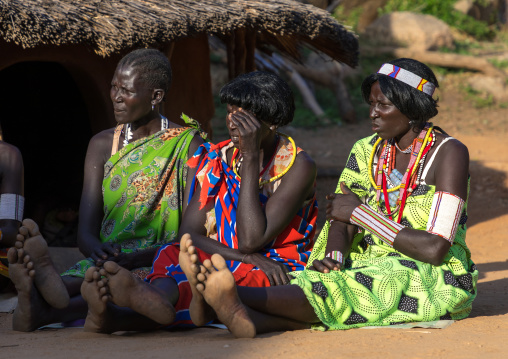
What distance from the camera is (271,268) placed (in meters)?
3.59

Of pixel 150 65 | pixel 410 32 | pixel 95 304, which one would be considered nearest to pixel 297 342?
pixel 95 304

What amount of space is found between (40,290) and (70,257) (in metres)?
2.04

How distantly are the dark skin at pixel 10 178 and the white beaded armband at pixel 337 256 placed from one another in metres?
1.89

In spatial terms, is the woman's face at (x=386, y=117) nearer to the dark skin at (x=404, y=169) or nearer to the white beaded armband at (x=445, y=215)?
the dark skin at (x=404, y=169)

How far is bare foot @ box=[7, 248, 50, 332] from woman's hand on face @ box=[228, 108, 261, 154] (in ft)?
3.92

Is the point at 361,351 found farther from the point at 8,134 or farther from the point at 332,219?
the point at 8,134

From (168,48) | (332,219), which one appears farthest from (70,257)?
(332,219)

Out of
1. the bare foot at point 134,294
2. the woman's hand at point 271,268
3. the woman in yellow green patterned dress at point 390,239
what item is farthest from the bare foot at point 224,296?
the woman's hand at point 271,268

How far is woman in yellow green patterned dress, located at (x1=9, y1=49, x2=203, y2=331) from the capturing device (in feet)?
13.5

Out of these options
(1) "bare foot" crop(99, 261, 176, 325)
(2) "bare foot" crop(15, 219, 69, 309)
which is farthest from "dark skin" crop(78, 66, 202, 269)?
(1) "bare foot" crop(99, 261, 176, 325)

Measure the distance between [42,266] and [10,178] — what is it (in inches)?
42.9

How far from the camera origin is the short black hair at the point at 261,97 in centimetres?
374

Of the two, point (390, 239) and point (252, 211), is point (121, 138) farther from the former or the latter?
point (390, 239)

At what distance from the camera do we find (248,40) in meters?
7.43
